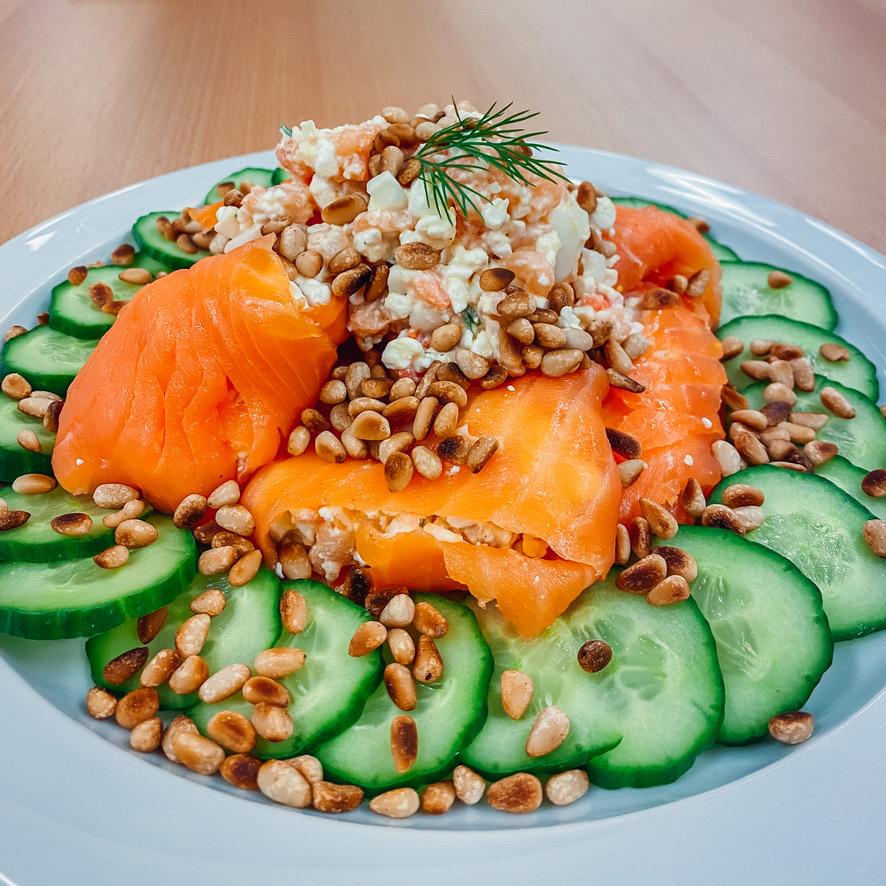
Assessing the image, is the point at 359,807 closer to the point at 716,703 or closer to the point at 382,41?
the point at 716,703

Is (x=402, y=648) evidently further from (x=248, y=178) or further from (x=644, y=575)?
(x=248, y=178)

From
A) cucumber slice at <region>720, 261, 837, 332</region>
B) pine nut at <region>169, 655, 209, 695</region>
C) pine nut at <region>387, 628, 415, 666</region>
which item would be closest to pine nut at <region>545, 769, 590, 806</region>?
pine nut at <region>387, 628, 415, 666</region>

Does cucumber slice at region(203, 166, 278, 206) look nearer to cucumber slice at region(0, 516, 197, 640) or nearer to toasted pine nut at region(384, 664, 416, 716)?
cucumber slice at region(0, 516, 197, 640)

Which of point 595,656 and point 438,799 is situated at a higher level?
point 595,656

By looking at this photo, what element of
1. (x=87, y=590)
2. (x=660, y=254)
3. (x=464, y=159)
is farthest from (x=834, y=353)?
(x=87, y=590)

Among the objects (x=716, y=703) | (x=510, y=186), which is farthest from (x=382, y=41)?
(x=716, y=703)
